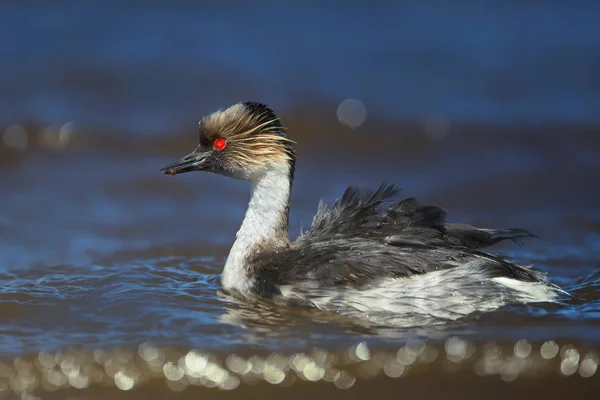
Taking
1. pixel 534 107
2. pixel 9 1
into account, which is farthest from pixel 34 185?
pixel 534 107

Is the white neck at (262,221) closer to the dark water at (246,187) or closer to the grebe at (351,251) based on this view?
the grebe at (351,251)

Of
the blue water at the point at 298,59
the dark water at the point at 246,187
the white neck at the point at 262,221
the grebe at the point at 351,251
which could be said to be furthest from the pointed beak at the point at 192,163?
the blue water at the point at 298,59

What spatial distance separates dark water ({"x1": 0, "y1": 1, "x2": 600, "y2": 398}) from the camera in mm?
5160

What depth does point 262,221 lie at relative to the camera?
660 centimetres

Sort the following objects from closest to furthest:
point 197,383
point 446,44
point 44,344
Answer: point 197,383, point 44,344, point 446,44

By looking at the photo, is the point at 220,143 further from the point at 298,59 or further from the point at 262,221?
the point at 298,59

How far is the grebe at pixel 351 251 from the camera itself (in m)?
5.91

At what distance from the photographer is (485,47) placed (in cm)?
1192

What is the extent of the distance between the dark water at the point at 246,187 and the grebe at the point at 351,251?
203mm

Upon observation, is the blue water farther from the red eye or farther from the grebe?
the grebe

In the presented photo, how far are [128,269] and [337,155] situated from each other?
12.0 ft

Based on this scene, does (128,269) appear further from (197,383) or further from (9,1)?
(9,1)

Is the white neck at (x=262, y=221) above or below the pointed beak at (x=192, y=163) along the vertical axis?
below

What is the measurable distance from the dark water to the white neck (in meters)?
0.26
